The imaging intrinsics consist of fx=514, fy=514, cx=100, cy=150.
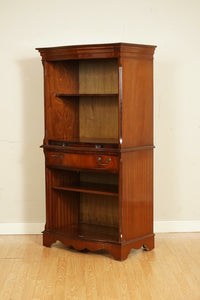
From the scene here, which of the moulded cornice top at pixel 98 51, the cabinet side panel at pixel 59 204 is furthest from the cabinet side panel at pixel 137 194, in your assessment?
the moulded cornice top at pixel 98 51

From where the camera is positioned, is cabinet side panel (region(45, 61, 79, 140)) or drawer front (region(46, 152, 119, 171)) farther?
cabinet side panel (region(45, 61, 79, 140))

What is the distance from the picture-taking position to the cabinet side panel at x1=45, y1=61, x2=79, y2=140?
4496 millimetres

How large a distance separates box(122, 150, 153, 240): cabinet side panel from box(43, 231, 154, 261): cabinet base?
0.18 ft

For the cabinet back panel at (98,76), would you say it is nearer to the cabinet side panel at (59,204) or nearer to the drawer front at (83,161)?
the drawer front at (83,161)

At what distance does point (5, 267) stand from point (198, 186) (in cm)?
204

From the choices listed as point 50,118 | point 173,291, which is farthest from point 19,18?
point 173,291

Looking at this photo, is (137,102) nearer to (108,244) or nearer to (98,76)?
(98,76)

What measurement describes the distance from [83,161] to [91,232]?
26.1 inches

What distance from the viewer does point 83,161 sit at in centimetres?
429

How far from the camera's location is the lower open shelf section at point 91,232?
4.32 metres

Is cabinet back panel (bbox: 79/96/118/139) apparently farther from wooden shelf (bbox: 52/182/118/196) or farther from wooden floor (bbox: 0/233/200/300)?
wooden floor (bbox: 0/233/200/300)

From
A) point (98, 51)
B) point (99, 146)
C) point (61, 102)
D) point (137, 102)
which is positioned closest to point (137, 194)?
point (99, 146)

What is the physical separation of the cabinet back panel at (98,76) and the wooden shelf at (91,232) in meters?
1.23

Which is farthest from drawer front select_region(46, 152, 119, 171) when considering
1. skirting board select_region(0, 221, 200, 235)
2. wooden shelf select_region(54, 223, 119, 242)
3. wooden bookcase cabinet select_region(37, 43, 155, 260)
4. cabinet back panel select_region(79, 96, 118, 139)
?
skirting board select_region(0, 221, 200, 235)
